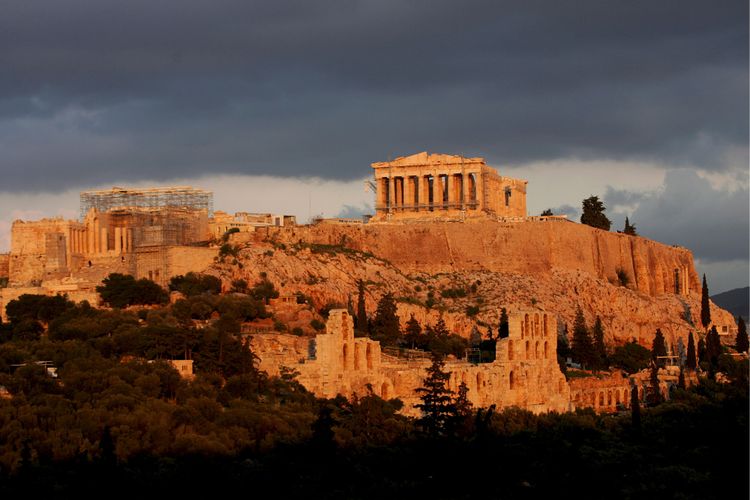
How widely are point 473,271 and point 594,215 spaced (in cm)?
1462

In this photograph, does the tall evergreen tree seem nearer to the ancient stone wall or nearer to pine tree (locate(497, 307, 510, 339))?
the ancient stone wall

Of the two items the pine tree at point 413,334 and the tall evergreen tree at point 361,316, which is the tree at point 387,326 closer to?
the pine tree at point 413,334

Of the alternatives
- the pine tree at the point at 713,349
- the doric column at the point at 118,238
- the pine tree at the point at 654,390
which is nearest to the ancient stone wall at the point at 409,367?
the pine tree at the point at 654,390

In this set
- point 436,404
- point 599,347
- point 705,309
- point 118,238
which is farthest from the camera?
point 705,309

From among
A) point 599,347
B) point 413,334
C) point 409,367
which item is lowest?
point 409,367

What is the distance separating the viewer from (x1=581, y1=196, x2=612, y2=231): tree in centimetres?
11531

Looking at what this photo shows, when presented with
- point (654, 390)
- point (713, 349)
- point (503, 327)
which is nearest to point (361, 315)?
point (503, 327)

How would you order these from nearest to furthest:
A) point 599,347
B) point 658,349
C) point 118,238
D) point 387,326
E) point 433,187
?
point 387,326
point 599,347
point 118,238
point 658,349
point 433,187

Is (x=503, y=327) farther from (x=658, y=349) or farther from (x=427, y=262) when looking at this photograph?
(x=427, y=262)

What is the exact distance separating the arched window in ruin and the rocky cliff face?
1.99m

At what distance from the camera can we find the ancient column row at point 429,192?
105875mm

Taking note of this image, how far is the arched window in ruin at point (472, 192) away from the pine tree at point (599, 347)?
11.4 m

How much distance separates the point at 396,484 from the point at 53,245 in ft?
130

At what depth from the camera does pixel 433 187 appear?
107 meters
